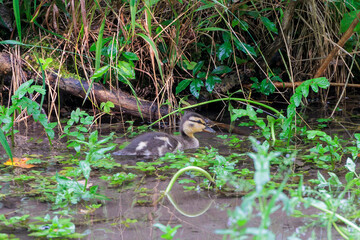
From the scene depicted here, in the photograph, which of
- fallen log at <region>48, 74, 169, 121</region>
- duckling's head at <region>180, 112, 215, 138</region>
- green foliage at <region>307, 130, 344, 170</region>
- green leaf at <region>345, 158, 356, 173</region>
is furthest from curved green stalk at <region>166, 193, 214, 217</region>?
fallen log at <region>48, 74, 169, 121</region>

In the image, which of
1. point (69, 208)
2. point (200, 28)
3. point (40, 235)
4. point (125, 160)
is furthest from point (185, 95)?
point (40, 235)

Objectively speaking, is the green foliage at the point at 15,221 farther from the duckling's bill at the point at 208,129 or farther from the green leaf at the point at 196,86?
the green leaf at the point at 196,86

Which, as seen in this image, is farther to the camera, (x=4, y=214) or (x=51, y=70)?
(x=51, y=70)

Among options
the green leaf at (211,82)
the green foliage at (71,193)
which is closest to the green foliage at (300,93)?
the green leaf at (211,82)

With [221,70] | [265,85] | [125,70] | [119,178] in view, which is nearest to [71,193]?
[119,178]

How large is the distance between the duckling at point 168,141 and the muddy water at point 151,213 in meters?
0.81

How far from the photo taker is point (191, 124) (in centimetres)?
458

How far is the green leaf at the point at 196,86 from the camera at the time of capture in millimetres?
4957

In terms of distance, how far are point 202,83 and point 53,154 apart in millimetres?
1719

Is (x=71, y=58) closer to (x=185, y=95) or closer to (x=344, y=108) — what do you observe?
(x=185, y=95)

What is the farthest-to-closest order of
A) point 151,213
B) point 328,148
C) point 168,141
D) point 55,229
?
point 168,141 < point 328,148 < point 151,213 < point 55,229

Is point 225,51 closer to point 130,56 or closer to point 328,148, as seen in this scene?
point 130,56

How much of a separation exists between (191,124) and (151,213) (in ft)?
6.42

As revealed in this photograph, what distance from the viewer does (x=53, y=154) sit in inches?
154
